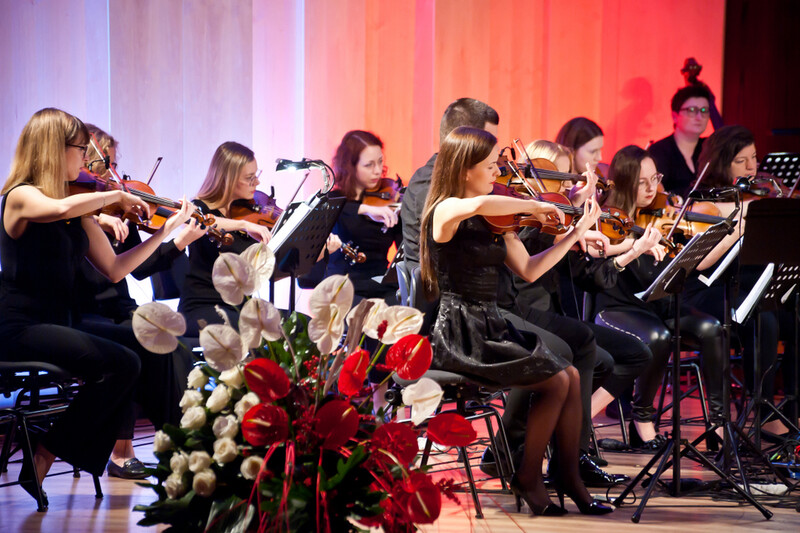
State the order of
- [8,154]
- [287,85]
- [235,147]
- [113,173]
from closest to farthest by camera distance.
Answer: [113,173], [235,147], [8,154], [287,85]

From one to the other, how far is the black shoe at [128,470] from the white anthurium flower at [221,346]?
2.10 meters

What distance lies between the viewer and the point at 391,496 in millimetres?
1416

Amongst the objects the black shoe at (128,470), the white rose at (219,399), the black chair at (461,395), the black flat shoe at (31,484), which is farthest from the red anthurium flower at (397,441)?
the black shoe at (128,470)

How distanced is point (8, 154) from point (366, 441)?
3569 millimetres

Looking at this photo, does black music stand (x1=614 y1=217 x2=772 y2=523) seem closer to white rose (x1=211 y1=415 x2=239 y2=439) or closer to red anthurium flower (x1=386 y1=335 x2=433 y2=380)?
red anthurium flower (x1=386 y1=335 x2=433 y2=380)

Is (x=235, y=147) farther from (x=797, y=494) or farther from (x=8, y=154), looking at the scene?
(x=797, y=494)

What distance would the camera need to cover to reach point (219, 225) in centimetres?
386

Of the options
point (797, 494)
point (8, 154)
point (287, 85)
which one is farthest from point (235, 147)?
point (797, 494)

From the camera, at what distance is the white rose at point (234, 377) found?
147 cm

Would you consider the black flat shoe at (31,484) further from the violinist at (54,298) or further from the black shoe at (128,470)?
the black shoe at (128,470)

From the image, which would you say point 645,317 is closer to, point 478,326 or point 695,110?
point 478,326

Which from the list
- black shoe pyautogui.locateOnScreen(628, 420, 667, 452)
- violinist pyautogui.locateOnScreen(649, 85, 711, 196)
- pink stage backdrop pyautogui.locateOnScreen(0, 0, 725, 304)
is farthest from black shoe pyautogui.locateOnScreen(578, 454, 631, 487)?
pink stage backdrop pyautogui.locateOnScreen(0, 0, 725, 304)

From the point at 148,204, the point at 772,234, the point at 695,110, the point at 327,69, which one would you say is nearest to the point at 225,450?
the point at 148,204

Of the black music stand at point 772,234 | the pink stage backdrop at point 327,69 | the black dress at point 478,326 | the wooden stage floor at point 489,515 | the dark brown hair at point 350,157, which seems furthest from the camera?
the pink stage backdrop at point 327,69
